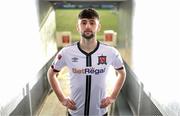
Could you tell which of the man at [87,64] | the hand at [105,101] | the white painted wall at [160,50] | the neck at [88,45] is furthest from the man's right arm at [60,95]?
the white painted wall at [160,50]

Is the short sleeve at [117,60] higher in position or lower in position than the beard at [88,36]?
lower

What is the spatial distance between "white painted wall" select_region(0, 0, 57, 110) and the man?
476 millimetres

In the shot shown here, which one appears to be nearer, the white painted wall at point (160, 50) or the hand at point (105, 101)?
the white painted wall at point (160, 50)

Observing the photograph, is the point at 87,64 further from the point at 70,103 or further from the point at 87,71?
the point at 70,103

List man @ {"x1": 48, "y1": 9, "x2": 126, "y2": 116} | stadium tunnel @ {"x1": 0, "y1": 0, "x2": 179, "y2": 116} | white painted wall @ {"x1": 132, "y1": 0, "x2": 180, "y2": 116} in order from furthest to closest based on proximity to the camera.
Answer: stadium tunnel @ {"x1": 0, "y1": 0, "x2": 179, "y2": 116}, man @ {"x1": 48, "y1": 9, "x2": 126, "y2": 116}, white painted wall @ {"x1": 132, "y1": 0, "x2": 180, "y2": 116}

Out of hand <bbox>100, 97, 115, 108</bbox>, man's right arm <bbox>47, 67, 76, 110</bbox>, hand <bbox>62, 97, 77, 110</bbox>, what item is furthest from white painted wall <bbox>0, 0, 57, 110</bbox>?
hand <bbox>100, 97, 115, 108</bbox>

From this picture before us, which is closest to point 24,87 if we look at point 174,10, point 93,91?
point 93,91

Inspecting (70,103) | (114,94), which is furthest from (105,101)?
(70,103)

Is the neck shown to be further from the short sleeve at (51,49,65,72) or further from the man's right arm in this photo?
the man's right arm

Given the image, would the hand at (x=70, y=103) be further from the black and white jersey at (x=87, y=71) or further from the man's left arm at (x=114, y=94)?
the man's left arm at (x=114, y=94)

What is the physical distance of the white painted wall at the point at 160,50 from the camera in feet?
5.33

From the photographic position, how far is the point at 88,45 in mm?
1754

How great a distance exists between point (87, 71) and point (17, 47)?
3.14 feet

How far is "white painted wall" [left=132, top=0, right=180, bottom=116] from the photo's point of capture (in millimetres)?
1625
